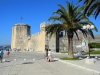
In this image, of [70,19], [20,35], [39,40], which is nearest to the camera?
[70,19]

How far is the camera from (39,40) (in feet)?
153

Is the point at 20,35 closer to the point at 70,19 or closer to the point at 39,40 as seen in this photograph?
A: the point at 39,40

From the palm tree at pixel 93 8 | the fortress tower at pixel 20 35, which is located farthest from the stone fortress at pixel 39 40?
the palm tree at pixel 93 8

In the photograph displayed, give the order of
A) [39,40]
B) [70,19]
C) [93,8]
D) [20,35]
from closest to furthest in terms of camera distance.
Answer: [93,8]
[70,19]
[39,40]
[20,35]

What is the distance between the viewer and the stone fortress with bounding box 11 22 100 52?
41.8 m

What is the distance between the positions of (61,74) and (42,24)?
33.0 metres

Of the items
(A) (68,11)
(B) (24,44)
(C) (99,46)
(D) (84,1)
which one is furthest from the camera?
(B) (24,44)

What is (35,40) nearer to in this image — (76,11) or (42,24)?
A: (42,24)

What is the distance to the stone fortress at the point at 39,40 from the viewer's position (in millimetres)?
41750

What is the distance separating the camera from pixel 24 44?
60.6 meters

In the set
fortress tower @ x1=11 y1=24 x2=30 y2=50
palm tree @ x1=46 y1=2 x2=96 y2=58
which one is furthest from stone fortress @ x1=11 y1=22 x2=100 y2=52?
palm tree @ x1=46 y1=2 x2=96 y2=58

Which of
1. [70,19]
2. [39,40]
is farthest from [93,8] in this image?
[39,40]

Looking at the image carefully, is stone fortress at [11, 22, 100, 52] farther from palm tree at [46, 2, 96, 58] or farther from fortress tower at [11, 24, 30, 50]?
palm tree at [46, 2, 96, 58]

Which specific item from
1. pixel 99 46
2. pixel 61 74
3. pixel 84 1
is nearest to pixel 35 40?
pixel 99 46
